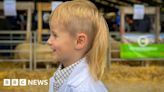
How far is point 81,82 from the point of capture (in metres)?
1.22

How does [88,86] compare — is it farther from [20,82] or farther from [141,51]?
[141,51]

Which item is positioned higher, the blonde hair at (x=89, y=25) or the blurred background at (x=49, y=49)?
the blonde hair at (x=89, y=25)

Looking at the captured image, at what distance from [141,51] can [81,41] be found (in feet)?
20.5

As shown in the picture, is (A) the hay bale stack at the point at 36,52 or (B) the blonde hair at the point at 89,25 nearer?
(B) the blonde hair at the point at 89,25

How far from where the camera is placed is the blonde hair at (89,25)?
124cm

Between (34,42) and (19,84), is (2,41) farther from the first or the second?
(19,84)

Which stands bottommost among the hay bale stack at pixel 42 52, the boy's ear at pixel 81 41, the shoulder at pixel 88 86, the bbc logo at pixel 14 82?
the bbc logo at pixel 14 82

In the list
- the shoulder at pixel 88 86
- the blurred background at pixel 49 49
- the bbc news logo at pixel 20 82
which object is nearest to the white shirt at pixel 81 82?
the shoulder at pixel 88 86

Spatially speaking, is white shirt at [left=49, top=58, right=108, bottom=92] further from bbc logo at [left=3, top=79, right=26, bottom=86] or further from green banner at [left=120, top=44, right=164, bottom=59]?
green banner at [left=120, top=44, right=164, bottom=59]

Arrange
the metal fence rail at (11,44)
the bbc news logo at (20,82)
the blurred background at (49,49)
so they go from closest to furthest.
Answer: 1. the bbc news logo at (20,82)
2. the blurred background at (49,49)
3. the metal fence rail at (11,44)

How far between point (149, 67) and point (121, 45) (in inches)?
25.9

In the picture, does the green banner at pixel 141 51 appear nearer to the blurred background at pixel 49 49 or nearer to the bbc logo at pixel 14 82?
the blurred background at pixel 49 49

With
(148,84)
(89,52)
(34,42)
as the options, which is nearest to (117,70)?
(148,84)

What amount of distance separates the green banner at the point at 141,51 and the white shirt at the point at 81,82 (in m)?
6.19
